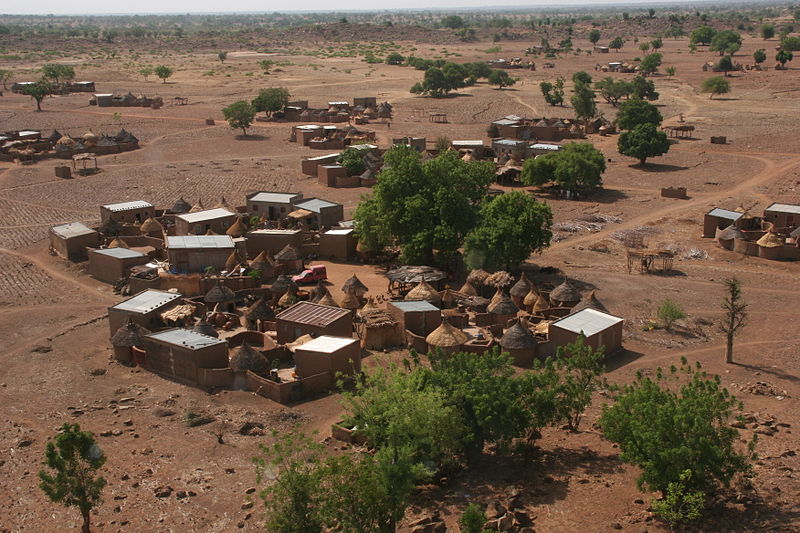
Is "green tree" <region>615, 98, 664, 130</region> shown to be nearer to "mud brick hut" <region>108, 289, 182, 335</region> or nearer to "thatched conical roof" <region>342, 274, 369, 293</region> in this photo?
"thatched conical roof" <region>342, 274, 369, 293</region>

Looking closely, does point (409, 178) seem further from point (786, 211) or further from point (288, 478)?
point (288, 478)

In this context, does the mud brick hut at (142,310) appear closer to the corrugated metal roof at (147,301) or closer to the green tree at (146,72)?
the corrugated metal roof at (147,301)

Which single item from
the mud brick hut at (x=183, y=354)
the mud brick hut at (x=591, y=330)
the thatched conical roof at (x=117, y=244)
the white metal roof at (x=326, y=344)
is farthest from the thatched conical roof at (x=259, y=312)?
the thatched conical roof at (x=117, y=244)

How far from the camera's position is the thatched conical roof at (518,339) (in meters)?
29.8

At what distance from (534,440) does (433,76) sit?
77.4 metres

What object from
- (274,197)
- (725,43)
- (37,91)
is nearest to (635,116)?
(274,197)

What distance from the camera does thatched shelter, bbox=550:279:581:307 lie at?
33.9 meters

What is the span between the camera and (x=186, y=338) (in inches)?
1149

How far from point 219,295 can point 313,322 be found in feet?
18.0

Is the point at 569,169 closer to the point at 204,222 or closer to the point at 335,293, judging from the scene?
the point at 335,293

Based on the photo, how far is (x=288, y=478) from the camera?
18.4 m

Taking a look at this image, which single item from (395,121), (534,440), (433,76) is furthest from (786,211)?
(433,76)

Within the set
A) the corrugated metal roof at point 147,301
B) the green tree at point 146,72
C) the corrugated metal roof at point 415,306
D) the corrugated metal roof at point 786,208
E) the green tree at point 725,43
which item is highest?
the green tree at point 725,43

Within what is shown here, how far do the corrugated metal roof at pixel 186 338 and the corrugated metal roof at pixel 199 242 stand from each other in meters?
8.81
